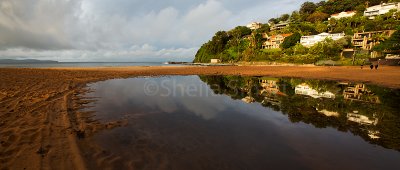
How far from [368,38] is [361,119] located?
7390 cm

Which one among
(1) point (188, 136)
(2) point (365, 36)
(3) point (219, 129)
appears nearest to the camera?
(1) point (188, 136)

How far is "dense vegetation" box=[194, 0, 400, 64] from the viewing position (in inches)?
2406

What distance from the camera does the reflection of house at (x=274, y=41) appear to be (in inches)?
3335

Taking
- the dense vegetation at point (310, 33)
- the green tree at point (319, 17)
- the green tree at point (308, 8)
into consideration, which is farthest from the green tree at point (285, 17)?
the green tree at point (319, 17)

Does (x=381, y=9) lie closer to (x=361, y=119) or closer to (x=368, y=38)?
(x=368, y=38)

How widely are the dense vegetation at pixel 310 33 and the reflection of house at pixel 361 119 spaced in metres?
55.2

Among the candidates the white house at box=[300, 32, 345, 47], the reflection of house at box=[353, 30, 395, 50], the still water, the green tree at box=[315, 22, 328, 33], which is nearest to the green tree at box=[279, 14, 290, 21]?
the green tree at box=[315, 22, 328, 33]

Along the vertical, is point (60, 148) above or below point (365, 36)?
below

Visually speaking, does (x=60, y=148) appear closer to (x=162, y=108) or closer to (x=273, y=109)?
(x=162, y=108)

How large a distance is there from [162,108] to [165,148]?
4880mm

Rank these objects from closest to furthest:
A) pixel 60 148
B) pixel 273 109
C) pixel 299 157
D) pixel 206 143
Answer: pixel 299 157
pixel 60 148
pixel 206 143
pixel 273 109

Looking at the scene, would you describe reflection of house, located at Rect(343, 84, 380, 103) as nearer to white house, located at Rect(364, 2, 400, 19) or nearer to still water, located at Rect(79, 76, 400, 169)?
still water, located at Rect(79, 76, 400, 169)

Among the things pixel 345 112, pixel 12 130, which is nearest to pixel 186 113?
pixel 12 130

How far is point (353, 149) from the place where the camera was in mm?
5227
